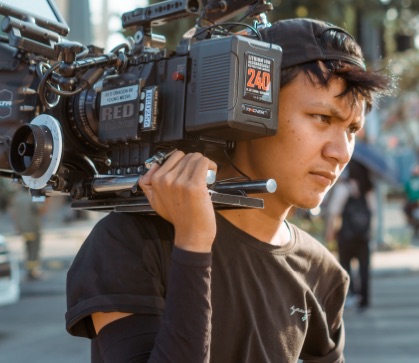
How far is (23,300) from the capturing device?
10914mm

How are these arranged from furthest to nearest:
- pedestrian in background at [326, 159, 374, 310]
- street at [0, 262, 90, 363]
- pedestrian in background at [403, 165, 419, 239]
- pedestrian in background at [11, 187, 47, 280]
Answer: pedestrian in background at [403, 165, 419, 239], pedestrian in background at [11, 187, 47, 280], pedestrian in background at [326, 159, 374, 310], street at [0, 262, 90, 363]

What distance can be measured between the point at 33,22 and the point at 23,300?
29.6 feet

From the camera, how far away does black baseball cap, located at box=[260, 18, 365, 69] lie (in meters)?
2.19

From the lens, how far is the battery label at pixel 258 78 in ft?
6.36

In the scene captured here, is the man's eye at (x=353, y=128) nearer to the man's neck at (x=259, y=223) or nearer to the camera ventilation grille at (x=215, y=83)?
the man's neck at (x=259, y=223)

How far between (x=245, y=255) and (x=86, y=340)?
628 cm

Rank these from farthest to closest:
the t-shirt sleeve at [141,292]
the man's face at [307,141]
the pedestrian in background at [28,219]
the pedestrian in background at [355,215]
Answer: the pedestrian in background at [28,219] < the pedestrian in background at [355,215] < the man's face at [307,141] < the t-shirt sleeve at [141,292]

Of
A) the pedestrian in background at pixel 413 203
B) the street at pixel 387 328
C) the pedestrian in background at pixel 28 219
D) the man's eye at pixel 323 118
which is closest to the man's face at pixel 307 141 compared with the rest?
the man's eye at pixel 323 118

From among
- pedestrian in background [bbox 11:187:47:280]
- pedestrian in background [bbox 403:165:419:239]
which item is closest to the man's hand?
pedestrian in background [bbox 11:187:47:280]

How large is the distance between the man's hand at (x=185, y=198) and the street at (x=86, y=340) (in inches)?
214

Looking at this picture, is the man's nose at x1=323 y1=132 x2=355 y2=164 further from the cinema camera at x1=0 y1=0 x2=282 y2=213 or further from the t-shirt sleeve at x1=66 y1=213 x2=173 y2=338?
the t-shirt sleeve at x1=66 y1=213 x2=173 y2=338

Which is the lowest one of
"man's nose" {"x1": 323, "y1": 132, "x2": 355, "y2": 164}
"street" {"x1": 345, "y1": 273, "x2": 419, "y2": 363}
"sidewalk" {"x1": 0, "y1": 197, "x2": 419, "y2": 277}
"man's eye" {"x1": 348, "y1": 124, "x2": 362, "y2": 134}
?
"street" {"x1": 345, "y1": 273, "x2": 419, "y2": 363}

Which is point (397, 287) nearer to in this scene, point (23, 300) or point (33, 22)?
point (23, 300)

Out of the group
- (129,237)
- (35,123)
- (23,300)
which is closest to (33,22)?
(35,123)
